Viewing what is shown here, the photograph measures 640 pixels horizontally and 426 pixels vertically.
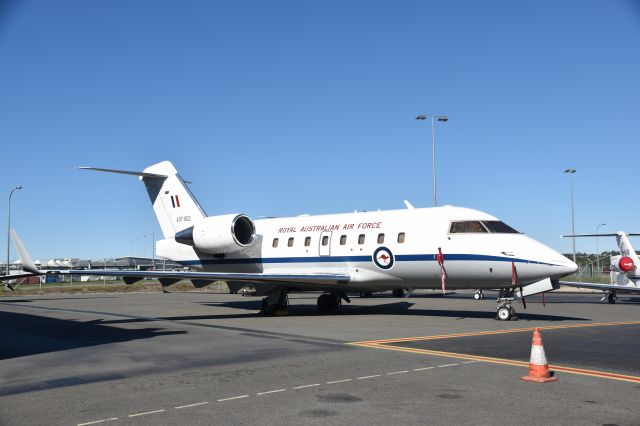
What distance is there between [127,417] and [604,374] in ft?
21.7

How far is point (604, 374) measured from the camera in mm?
8766

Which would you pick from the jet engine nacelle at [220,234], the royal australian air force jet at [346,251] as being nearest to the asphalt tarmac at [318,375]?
the royal australian air force jet at [346,251]

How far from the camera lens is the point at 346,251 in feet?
68.4

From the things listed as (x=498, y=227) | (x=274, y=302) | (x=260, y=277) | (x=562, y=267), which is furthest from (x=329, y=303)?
(x=562, y=267)

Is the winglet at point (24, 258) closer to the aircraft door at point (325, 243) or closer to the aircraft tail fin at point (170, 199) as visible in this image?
the aircraft tail fin at point (170, 199)

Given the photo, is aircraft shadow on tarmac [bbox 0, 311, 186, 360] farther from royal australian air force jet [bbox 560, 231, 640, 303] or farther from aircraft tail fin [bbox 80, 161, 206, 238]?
royal australian air force jet [bbox 560, 231, 640, 303]

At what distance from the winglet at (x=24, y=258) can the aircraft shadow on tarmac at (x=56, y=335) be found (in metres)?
1.70

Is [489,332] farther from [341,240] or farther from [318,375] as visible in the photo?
[341,240]

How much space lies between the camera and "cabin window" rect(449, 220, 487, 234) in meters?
18.3

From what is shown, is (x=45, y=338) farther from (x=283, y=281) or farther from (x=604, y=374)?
(x=604, y=374)

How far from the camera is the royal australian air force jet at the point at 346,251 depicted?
693 inches

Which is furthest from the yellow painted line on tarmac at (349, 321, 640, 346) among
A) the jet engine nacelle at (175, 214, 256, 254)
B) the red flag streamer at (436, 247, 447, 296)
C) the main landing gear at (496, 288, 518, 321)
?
the jet engine nacelle at (175, 214, 256, 254)

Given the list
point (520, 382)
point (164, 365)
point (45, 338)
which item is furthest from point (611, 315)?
point (45, 338)

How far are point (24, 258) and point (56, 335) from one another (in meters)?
5.74
